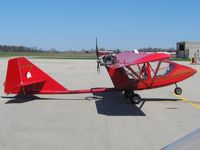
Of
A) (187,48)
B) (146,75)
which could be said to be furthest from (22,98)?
(187,48)

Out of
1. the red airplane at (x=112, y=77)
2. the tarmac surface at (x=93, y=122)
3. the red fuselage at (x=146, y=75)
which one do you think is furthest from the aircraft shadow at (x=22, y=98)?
the red fuselage at (x=146, y=75)

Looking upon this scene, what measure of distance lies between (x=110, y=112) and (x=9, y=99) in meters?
4.33

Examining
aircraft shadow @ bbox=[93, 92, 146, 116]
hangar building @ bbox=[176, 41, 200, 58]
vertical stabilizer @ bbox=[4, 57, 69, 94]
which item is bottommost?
hangar building @ bbox=[176, 41, 200, 58]

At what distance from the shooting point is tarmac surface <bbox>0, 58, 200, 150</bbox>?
7156mm

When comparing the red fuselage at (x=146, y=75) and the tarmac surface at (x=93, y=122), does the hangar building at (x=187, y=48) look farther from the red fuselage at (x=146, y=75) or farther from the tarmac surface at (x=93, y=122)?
the tarmac surface at (x=93, y=122)

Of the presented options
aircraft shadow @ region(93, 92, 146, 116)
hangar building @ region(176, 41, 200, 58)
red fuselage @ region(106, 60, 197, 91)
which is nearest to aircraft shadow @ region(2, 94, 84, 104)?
aircraft shadow @ region(93, 92, 146, 116)

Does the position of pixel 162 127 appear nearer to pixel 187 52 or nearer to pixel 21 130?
pixel 21 130

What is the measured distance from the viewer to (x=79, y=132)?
8133 mm

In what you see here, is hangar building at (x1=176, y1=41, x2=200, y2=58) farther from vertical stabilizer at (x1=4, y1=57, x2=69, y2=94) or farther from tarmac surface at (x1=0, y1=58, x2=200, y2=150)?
vertical stabilizer at (x1=4, y1=57, x2=69, y2=94)

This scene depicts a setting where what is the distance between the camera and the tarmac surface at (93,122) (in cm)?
716

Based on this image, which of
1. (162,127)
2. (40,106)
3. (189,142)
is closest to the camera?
(189,142)

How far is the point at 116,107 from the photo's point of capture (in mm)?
11742

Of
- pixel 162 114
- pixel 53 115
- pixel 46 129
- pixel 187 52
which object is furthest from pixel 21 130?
pixel 187 52

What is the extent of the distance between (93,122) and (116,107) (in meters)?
2.57
